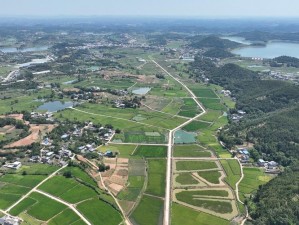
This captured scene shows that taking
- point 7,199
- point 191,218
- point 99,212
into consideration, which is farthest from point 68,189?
point 191,218

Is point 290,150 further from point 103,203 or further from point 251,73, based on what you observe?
point 251,73

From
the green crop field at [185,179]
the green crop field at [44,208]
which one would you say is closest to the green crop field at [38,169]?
the green crop field at [44,208]

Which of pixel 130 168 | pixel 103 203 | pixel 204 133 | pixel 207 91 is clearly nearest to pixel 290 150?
pixel 204 133

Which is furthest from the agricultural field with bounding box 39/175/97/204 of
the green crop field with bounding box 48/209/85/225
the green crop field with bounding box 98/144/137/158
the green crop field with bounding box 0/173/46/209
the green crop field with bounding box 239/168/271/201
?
the green crop field with bounding box 239/168/271/201

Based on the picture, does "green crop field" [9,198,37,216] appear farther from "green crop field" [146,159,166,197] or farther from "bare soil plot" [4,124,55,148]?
"bare soil plot" [4,124,55,148]

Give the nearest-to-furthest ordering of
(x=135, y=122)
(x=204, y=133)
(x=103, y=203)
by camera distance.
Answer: (x=103, y=203)
(x=204, y=133)
(x=135, y=122)
